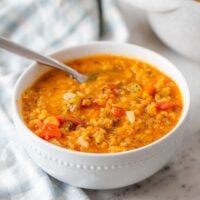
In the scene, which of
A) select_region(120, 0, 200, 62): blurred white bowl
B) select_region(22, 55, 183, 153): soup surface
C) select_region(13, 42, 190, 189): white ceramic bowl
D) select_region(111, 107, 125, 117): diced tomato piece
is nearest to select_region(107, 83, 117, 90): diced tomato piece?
select_region(22, 55, 183, 153): soup surface

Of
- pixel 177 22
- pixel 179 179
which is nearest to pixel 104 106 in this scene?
pixel 179 179

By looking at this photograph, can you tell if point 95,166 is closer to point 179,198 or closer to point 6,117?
point 179,198

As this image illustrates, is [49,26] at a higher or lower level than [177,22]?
lower

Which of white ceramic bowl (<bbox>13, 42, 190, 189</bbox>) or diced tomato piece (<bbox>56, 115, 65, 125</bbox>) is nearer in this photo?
white ceramic bowl (<bbox>13, 42, 190, 189</bbox>)

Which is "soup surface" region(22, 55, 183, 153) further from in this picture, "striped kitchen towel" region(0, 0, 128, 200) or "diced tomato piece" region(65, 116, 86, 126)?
"striped kitchen towel" region(0, 0, 128, 200)

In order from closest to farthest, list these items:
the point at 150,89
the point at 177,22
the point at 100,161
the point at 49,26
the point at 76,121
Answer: the point at 100,161
the point at 76,121
the point at 150,89
the point at 177,22
the point at 49,26

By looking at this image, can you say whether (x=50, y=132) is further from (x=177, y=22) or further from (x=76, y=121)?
(x=177, y=22)

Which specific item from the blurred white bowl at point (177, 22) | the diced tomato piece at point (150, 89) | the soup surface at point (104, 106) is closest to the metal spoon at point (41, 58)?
the soup surface at point (104, 106)
